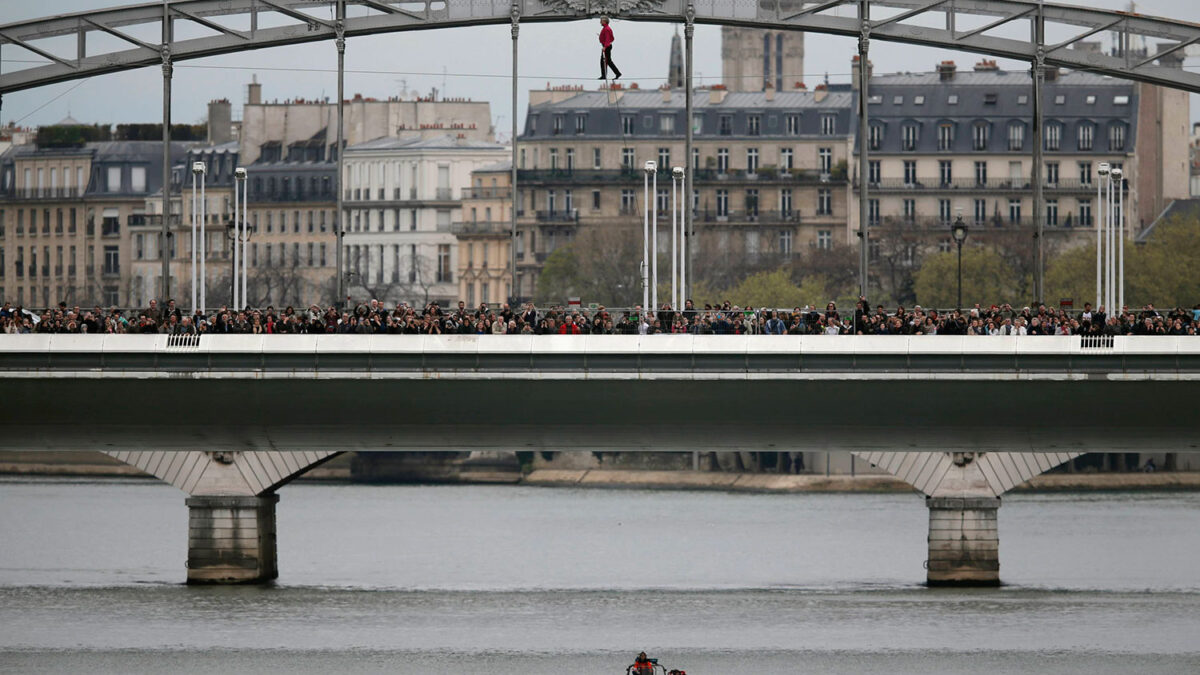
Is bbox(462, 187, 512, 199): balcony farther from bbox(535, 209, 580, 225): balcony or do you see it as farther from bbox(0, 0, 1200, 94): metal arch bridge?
bbox(0, 0, 1200, 94): metal arch bridge

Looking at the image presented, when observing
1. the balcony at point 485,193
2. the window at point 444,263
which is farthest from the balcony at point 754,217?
the window at point 444,263

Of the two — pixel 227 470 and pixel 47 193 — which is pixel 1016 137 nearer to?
pixel 47 193

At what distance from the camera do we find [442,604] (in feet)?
193

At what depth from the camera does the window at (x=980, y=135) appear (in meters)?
134

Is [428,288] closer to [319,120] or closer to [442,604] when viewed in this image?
[319,120]

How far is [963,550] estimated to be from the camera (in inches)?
2378

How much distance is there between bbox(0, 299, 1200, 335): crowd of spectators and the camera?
51812mm

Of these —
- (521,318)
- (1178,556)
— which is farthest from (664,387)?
(1178,556)

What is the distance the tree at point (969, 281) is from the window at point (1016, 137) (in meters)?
18.6

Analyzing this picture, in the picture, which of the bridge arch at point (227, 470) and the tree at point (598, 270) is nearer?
the bridge arch at point (227, 470)

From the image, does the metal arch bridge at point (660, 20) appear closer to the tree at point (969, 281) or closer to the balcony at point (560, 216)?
the tree at point (969, 281)

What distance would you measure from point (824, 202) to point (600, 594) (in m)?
80.0

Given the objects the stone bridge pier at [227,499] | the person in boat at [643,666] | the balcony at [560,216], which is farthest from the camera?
the balcony at [560,216]

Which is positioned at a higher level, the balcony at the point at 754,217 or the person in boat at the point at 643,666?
the balcony at the point at 754,217
